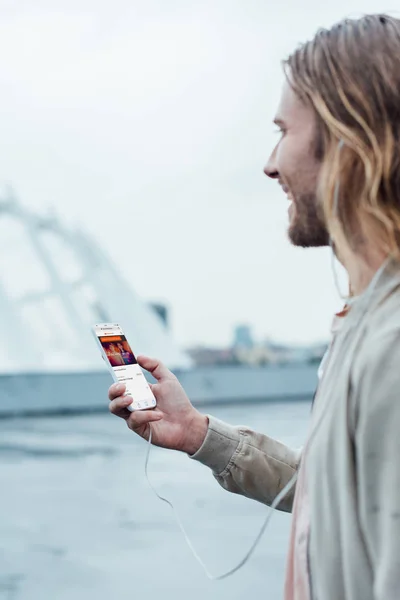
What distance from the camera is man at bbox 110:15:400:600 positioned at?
892mm

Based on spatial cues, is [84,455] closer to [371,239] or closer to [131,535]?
[131,535]

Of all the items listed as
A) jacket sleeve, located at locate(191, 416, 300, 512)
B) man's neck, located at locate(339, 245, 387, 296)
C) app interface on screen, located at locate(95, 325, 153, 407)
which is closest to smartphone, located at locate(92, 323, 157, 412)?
app interface on screen, located at locate(95, 325, 153, 407)

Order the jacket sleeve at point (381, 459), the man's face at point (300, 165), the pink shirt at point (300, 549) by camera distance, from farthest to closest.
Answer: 1. the man's face at point (300, 165)
2. the pink shirt at point (300, 549)
3. the jacket sleeve at point (381, 459)

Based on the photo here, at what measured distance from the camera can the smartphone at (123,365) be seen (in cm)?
157

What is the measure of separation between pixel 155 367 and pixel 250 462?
0.28 metres

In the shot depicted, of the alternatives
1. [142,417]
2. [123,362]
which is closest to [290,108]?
[142,417]

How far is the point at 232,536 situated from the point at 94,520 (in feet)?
3.25

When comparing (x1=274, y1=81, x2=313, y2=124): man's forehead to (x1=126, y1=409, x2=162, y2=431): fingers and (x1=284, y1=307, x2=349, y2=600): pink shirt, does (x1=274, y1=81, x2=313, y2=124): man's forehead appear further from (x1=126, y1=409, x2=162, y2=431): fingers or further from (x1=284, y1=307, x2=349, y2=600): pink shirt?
(x1=126, y1=409, x2=162, y2=431): fingers

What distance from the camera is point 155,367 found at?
65.1 inches

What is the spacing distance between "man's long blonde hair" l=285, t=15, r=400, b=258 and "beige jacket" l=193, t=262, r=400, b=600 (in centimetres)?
7

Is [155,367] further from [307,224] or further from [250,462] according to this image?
[307,224]

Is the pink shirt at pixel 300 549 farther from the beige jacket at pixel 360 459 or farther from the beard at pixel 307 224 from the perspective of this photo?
the beard at pixel 307 224

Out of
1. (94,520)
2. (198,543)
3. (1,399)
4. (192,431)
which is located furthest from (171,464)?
(1,399)

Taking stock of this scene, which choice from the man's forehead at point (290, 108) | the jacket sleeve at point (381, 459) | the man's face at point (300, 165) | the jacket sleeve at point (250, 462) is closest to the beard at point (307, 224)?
the man's face at point (300, 165)
